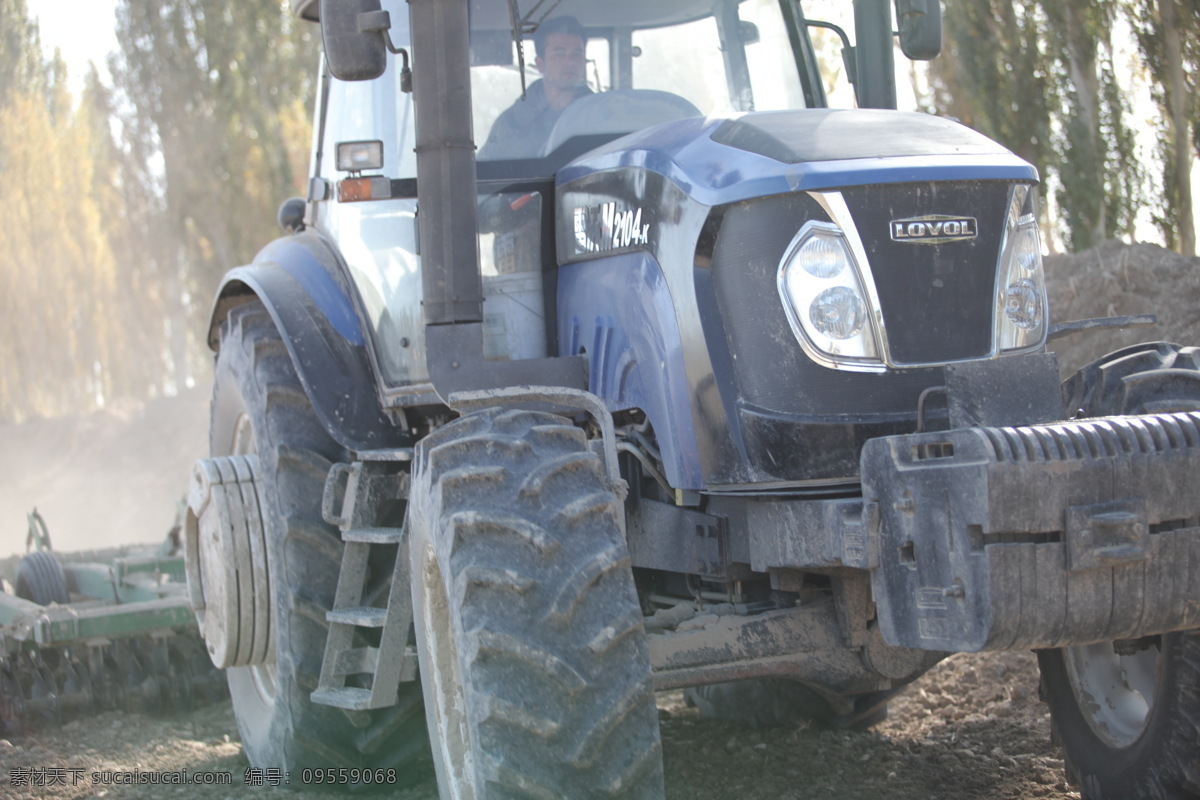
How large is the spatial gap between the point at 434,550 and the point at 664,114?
167 centimetres

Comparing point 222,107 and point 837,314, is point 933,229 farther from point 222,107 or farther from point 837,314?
point 222,107

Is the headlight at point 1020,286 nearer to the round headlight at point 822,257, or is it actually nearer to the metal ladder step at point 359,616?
the round headlight at point 822,257

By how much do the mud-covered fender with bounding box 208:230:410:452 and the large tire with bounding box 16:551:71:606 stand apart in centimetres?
287

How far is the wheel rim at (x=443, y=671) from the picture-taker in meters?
3.13

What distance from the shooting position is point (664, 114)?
13.3ft

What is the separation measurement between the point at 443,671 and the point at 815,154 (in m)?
1.48

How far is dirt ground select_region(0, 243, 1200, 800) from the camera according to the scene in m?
4.15

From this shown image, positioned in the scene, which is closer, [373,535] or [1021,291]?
[1021,291]

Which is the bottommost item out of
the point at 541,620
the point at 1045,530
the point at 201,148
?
the point at 541,620

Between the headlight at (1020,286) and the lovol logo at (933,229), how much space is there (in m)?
0.12

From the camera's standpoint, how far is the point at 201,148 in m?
25.6

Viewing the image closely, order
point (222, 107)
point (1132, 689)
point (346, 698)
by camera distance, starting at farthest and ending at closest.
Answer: point (222, 107), point (346, 698), point (1132, 689)

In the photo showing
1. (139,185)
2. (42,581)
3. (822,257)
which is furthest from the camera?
(139,185)

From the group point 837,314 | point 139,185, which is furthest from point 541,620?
point 139,185
